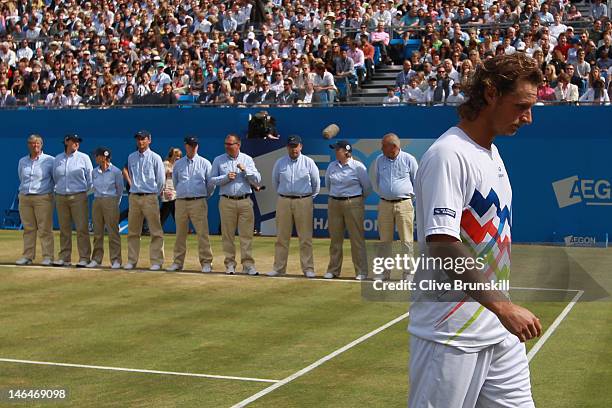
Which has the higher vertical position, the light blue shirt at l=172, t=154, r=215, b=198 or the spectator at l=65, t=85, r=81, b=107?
the spectator at l=65, t=85, r=81, b=107

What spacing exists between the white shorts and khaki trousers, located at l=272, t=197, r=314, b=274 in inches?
510

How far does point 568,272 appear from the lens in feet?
62.8

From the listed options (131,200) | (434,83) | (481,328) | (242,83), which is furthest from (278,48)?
(481,328)

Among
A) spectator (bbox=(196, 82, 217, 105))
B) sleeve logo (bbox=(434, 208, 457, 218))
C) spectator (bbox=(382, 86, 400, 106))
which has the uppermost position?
spectator (bbox=(196, 82, 217, 105))

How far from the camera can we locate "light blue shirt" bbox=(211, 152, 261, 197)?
60.4 feet

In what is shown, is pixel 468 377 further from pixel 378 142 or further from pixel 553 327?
pixel 378 142

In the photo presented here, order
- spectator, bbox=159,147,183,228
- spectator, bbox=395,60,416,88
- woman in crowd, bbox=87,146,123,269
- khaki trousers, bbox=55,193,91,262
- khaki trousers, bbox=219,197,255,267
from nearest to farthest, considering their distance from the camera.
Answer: khaki trousers, bbox=219,197,255,267, woman in crowd, bbox=87,146,123,269, khaki trousers, bbox=55,193,91,262, spectator, bbox=159,147,183,228, spectator, bbox=395,60,416,88

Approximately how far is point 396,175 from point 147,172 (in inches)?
192

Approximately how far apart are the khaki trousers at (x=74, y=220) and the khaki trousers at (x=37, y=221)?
0.22 m

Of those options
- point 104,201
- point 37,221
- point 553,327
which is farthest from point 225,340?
point 37,221

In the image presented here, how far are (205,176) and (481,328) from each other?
14404 millimetres

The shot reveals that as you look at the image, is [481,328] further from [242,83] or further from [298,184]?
[242,83]

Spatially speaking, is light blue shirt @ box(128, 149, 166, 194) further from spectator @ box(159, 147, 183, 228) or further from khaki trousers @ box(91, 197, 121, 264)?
spectator @ box(159, 147, 183, 228)

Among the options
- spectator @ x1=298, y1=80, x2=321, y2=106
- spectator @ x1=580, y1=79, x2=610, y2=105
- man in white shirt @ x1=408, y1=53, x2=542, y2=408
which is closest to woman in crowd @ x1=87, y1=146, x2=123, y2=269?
spectator @ x1=298, y1=80, x2=321, y2=106
